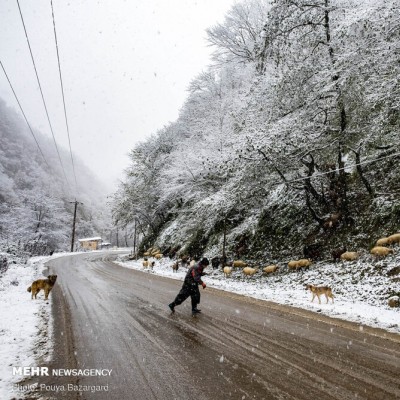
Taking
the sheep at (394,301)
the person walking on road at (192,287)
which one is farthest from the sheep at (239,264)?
the sheep at (394,301)

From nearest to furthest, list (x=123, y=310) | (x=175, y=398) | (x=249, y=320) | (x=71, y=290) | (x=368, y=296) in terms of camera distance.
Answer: (x=175, y=398)
(x=249, y=320)
(x=123, y=310)
(x=368, y=296)
(x=71, y=290)

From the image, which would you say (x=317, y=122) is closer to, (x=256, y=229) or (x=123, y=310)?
(x=256, y=229)

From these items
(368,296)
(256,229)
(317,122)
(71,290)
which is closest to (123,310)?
(71,290)

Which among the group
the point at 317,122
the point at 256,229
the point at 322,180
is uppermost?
the point at 317,122

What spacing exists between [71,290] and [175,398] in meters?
10.2

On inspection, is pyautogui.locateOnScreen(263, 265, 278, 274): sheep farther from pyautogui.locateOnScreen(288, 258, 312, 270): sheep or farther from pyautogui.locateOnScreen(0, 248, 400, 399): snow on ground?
pyautogui.locateOnScreen(288, 258, 312, 270): sheep

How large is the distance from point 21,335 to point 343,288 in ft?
32.5

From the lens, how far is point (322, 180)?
16656 mm

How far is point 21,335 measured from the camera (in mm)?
6434

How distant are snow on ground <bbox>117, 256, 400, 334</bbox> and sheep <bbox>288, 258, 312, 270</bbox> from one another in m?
0.26

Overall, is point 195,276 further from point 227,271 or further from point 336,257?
point 227,271

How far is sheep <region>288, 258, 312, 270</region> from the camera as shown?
14127mm

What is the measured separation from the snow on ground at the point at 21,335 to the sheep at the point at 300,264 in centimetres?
990

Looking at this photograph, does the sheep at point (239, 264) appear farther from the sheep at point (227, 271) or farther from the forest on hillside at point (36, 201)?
the forest on hillside at point (36, 201)
